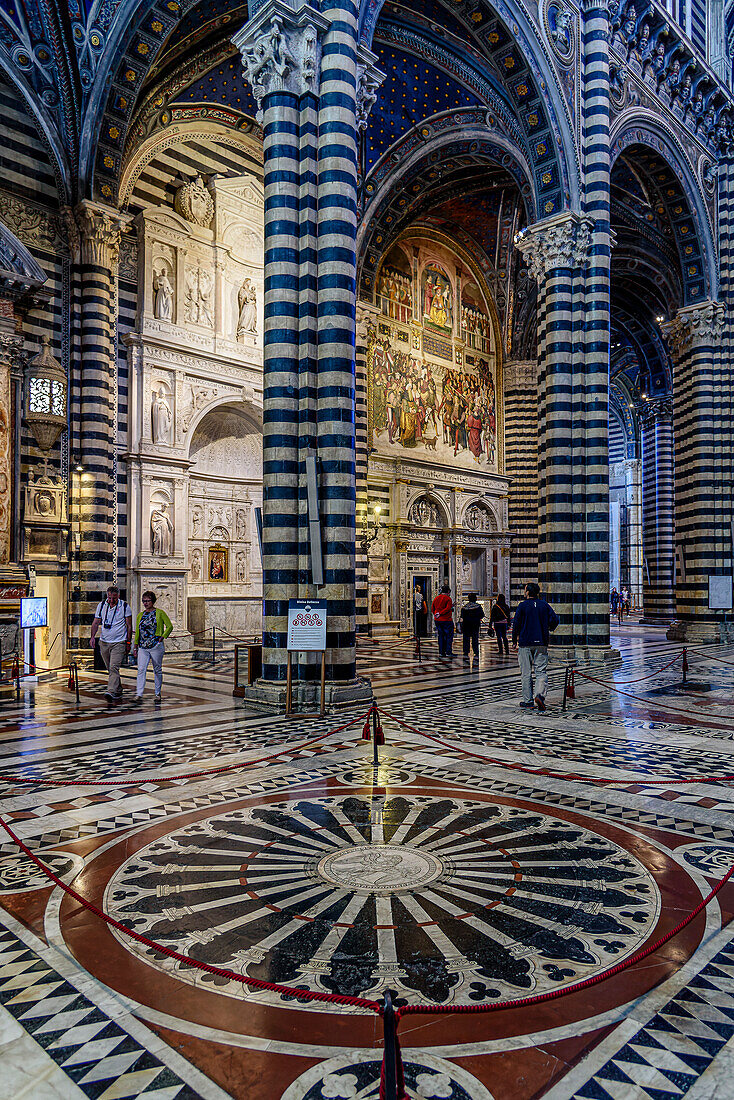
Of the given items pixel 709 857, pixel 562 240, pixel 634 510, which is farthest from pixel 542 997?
pixel 634 510

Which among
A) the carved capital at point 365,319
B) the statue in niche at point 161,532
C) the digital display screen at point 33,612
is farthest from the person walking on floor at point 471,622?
the carved capital at point 365,319

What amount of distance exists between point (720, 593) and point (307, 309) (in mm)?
15581

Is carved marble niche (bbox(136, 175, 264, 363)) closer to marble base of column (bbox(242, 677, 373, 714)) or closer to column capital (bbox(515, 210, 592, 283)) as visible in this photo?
column capital (bbox(515, 210, 592, 283))

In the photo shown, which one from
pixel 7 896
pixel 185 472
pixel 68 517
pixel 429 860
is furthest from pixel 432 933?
pixel 185 472

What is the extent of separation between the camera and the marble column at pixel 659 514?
3128cm

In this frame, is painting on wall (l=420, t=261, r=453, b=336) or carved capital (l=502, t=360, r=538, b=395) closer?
painting on wall (l=420, t=261, r=453, b=336)

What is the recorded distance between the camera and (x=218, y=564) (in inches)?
785

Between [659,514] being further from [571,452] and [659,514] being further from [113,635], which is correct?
[113,635]

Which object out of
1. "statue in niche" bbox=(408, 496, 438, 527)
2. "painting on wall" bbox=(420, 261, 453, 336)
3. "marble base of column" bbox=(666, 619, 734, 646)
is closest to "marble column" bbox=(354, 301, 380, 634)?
"statue in niche" bbox=(408, 496, 438, 527)

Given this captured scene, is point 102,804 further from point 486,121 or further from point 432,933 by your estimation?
point 486,121

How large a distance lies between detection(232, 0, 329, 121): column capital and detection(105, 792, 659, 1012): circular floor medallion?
9657 millimetres

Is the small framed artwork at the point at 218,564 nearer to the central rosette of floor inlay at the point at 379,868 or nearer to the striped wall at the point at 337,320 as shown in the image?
the striped wall at the point at 337,320

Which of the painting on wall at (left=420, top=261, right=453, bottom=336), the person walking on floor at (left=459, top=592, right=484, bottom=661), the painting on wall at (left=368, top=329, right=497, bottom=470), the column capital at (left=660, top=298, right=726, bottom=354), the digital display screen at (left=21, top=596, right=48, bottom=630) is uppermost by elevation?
the painting on wall at (left=420, top=261, right=453, bottom=336)

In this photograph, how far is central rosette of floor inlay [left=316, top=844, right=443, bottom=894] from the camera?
3.77 m
